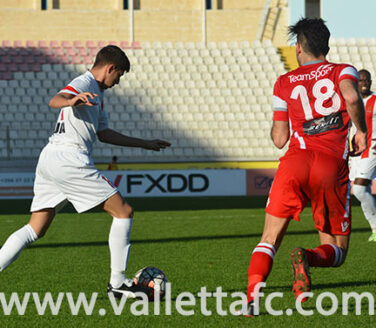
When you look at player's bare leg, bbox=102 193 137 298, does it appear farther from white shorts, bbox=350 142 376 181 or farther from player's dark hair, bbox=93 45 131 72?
white shorts, bbox=350 142 376 181

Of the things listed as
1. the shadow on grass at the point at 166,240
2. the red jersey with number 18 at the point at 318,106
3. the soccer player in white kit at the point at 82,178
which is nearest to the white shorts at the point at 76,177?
the soccer player in white kit at the point at 82,178

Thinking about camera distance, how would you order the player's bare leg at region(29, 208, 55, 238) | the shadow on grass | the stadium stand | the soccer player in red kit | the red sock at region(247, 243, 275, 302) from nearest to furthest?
the red sock at region(247, 243, 275, 302) → the soccer player in red kit → the player's bare leg at region(29, 208, 55, 238) → the shadow on grass → the stadium stand

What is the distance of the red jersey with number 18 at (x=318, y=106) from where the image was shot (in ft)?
15.0

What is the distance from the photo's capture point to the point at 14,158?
25875mm

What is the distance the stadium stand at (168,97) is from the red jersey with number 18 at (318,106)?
21.1 metres

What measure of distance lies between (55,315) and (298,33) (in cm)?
240

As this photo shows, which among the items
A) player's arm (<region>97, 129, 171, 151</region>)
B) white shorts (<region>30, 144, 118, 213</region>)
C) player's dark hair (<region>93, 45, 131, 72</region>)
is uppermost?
player's dark hair (<region>93, 45, 131, 72</region>)

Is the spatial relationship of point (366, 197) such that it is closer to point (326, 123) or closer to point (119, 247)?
point (119, 247)

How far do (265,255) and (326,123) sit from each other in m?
0.91

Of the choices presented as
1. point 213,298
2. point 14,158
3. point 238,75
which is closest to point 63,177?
point 213,298

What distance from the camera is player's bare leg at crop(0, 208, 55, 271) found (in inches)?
212

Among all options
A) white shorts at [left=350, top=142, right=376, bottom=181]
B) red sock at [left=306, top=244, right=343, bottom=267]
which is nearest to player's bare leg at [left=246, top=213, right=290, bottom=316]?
red sock at [left=306, top=244, right=343, bottom=267]

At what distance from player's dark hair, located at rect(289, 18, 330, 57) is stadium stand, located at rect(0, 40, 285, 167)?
21.2 metres

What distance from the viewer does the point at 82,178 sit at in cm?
533
